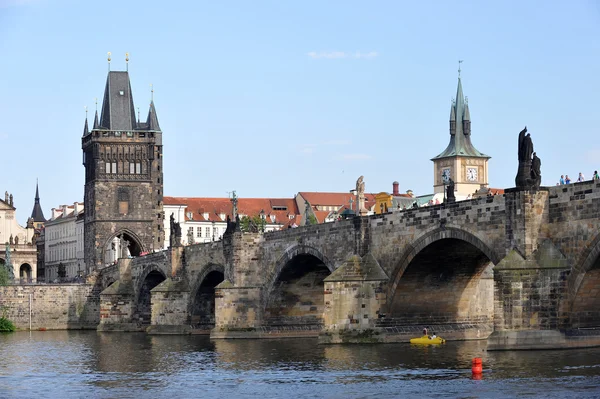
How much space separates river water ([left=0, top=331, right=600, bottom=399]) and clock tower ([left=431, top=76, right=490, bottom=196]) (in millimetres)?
102511

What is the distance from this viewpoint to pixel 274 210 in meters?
181

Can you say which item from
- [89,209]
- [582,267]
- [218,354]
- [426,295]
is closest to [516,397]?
[582,267]

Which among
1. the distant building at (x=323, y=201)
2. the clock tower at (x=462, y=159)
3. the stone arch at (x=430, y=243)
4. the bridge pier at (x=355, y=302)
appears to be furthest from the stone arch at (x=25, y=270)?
the stone arch at (x=430, y=243)

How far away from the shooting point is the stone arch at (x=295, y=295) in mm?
74938

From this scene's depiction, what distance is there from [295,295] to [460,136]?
98.2 metres

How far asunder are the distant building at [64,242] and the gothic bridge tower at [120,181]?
11.2 m

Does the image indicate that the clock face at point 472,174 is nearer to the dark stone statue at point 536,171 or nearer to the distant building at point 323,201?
the distant building at point 323,201

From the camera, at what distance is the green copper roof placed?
169 m

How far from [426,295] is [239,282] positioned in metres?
17.9

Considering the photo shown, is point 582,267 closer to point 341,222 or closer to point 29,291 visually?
point 341,222

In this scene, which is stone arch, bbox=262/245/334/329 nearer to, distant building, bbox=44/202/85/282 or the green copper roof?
distant building, bbox=44/202/85/282

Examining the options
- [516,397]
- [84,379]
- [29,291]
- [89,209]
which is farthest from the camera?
[89,209]

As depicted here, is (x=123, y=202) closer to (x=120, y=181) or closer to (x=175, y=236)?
(x=120, y=181)

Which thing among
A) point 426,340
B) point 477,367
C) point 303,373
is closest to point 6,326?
point 426,340
